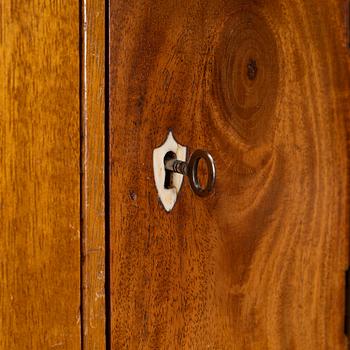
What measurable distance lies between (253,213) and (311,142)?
0.42ft

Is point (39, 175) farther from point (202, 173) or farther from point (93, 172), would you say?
point (202, 173)

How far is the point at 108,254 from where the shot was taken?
0.47 meters

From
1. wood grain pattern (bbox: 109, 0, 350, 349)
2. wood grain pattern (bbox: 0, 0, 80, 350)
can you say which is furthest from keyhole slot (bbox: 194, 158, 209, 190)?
wood grain pattern (bbox: 0, 0, 80, 350)

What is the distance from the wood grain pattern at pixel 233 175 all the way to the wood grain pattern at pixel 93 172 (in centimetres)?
1

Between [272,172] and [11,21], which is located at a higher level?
[11,21]

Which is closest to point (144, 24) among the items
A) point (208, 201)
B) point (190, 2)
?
point (190, 2)

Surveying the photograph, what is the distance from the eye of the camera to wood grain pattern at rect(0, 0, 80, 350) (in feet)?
1.35

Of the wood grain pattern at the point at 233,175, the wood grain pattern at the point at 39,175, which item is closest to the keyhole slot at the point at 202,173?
the wood grain pattern at the point at 233,175

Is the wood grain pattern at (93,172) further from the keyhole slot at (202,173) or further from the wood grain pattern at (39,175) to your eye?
the keyhole slot at (202,173)

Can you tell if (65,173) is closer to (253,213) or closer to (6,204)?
(6,204)

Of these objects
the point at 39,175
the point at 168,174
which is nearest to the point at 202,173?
the point at 168,174

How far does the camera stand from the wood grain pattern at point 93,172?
1.48 ft

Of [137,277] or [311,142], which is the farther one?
[311,142]

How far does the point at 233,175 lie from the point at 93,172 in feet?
0.58
